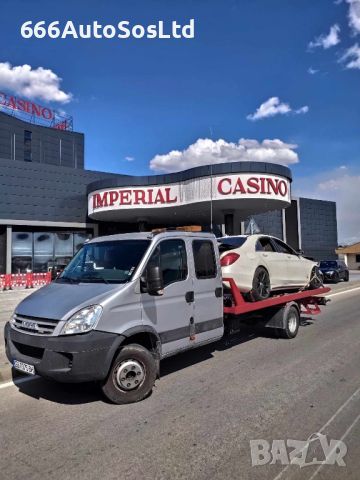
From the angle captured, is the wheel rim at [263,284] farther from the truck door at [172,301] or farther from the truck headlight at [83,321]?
the truck headlight at [83,321]

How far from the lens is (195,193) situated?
2352cm

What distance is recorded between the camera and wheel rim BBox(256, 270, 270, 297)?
791 centimetres

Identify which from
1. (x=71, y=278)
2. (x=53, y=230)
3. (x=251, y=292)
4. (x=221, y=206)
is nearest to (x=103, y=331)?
(x=71, y=278)

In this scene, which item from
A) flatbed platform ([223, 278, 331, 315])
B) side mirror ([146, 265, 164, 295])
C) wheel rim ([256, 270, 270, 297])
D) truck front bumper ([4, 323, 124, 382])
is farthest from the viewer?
wheel rim ([256, 270, 270, 297])

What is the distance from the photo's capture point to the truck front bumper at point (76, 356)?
4473 millimetres

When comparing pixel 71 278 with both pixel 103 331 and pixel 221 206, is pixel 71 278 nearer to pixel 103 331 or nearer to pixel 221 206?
pixel 103 331

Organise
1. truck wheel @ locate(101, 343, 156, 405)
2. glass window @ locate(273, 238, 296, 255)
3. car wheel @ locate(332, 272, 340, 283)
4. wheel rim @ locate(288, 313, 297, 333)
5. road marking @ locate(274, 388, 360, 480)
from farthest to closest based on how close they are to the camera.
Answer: car wheel @ locate(332, 272, 340, 283) < glass window @ locate(273, 238, 296, 255) < wheel rim @ locate(288, 313, 297, 333) < truck wheel @ locate(101, 343, 156, 405) < road marking @ locate(274, 388, 360, 480)

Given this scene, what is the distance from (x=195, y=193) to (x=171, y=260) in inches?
A: 711

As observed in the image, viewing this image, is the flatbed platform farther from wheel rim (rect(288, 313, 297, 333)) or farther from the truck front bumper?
the truck front bumper

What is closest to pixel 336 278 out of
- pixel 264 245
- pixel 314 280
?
pixel 314 280

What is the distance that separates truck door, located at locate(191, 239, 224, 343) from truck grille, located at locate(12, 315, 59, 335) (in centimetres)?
211

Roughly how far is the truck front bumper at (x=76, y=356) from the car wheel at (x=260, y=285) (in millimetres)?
3589

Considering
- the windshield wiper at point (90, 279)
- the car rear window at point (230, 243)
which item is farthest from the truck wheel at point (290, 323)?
the windshield wiper at point (90, 279)

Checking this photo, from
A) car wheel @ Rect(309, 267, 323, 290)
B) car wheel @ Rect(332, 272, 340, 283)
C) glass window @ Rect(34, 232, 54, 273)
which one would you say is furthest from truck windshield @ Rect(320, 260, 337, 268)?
glass window @ Rect(34, 232, 54, 273)
